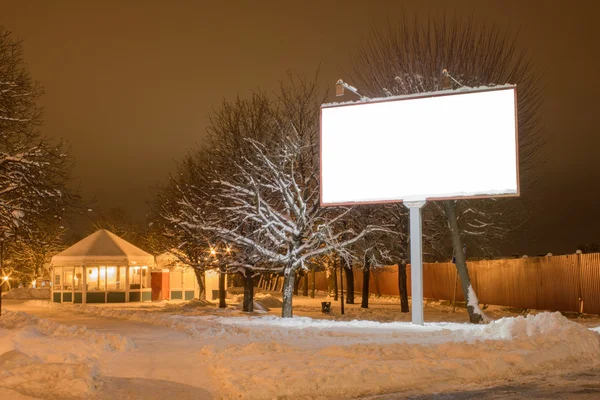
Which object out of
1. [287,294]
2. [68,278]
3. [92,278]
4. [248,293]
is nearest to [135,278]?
[92,278]

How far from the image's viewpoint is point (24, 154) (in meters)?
19.8

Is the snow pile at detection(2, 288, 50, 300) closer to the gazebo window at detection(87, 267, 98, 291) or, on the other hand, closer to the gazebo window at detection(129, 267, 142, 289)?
the gazebo window at detection(87, 267, 98, 291)

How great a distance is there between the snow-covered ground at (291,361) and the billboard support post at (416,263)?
2132 millimetres

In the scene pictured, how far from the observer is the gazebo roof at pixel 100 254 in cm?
4072

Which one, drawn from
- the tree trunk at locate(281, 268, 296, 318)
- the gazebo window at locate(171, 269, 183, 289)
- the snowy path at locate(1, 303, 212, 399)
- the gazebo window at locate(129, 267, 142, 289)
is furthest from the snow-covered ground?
the gazebo window at locate(171, 269, 183, 289)

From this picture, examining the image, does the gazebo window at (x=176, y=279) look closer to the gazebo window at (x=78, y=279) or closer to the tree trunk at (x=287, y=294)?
the gazebo window at (x=78, y=279)

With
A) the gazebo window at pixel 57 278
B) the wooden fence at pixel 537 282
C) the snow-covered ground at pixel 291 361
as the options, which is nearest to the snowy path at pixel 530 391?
the snow-covered ground at pixel 291 361

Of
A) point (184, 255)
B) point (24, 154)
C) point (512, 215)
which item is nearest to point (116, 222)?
point (184, 255)

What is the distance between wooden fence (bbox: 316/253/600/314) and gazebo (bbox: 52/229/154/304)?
61.7ft

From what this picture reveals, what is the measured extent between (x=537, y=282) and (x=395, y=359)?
1832 centimetres

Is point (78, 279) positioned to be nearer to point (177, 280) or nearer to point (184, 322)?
point (177, 280)

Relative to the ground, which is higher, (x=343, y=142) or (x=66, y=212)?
(x=343, y=142)

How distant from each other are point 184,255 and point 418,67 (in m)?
18.3

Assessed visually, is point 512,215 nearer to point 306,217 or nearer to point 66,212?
point 306,217
